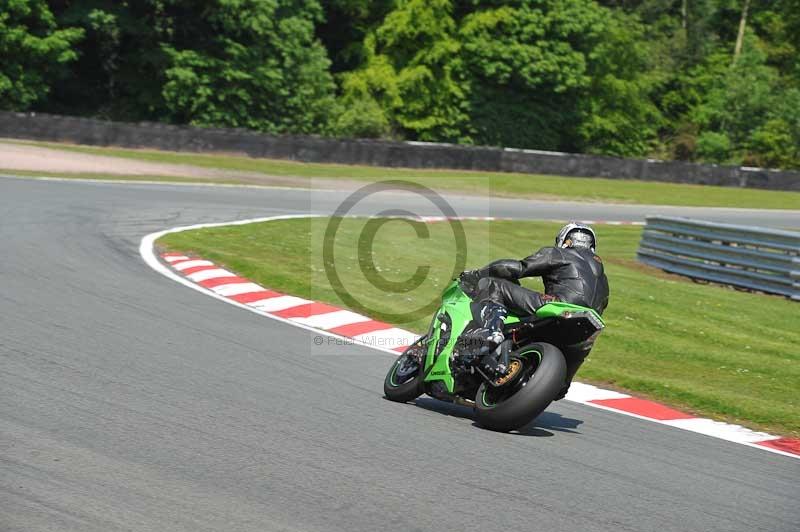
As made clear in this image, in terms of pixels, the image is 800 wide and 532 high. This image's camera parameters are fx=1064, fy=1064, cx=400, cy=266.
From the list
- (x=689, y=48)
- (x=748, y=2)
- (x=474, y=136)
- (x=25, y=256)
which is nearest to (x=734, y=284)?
(x=25, y=256)

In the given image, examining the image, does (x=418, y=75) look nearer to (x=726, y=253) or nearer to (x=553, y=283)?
(x=726, y=253)

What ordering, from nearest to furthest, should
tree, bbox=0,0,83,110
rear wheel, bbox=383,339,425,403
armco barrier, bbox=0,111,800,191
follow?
rear wheel, bbox=383,339,425,403 → armco barrier, bbox=0,111,800,191 → tree, bbox=0,0,83,110

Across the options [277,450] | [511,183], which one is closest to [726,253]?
[277,450]

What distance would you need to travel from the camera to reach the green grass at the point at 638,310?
9.52 m

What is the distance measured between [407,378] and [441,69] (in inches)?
1839

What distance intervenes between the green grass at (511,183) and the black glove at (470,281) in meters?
23.1

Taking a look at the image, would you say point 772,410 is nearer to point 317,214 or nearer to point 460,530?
point 460,530

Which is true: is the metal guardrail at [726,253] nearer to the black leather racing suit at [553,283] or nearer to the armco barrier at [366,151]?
the black leather racing suit at [553,283]

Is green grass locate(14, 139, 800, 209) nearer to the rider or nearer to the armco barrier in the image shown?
the armco barrier

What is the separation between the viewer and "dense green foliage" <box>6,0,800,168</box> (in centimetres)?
4397

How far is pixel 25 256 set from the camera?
12.4 m

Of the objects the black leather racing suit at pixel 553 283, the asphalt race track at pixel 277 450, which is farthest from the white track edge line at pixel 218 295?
the black leather racing suit at pixel 553 283

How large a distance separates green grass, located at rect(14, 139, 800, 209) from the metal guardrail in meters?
13.1

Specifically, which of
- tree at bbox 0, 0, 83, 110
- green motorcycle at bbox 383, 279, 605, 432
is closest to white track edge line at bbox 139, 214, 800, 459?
green motorcycle at bbox 383, 279, 605, 432
